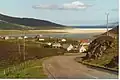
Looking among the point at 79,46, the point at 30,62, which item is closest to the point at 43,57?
the point at 30,62

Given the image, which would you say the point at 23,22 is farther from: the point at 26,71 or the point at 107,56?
the point at 107,56

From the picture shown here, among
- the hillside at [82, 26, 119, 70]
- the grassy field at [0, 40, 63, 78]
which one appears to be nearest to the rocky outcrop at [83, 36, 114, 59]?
the hillside at [82, 26, 119, 70]

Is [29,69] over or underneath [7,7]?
underneath

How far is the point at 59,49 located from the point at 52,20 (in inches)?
9.2

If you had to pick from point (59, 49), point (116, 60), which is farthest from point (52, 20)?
point (116, 60)

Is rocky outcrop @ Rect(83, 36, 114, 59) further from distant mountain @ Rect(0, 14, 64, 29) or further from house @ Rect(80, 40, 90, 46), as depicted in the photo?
distant mountain @ Rect(0, 14, 64, 29)

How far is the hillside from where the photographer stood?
2.23 m

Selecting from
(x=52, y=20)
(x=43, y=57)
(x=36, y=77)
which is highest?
(x=52, y=20)

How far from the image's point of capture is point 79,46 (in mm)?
2328

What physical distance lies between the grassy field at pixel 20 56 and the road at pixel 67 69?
2.1 inches

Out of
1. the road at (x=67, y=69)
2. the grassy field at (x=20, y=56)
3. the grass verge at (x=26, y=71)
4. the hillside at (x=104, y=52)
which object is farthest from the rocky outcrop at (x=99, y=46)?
the grass verge at (x=26, y=71)

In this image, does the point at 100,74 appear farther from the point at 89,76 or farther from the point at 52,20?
the point at 52,20

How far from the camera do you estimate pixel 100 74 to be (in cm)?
226

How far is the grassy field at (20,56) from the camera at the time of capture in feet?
7.66
